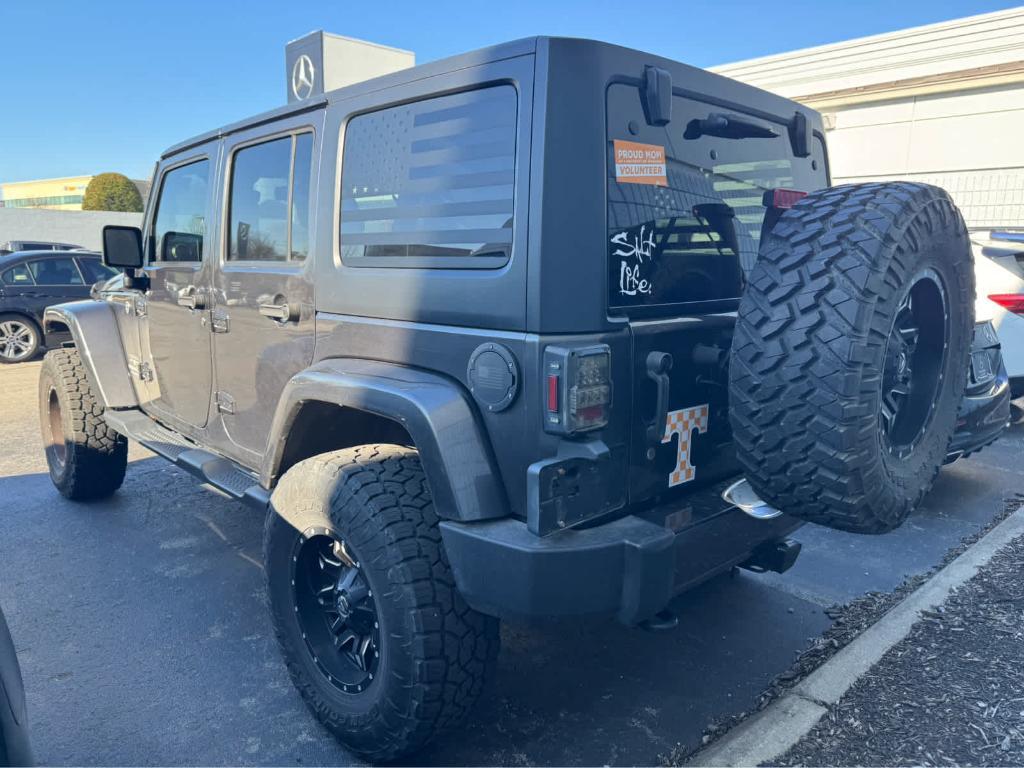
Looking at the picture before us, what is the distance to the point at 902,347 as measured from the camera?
222 centimetres

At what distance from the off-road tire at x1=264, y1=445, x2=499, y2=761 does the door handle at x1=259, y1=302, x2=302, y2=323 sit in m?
0.66

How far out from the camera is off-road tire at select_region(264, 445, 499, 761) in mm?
2053

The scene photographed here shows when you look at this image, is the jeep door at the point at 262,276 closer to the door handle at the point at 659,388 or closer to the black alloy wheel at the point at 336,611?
the black alloy wheel at the point at 336,611

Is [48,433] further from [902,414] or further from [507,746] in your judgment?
[902,414]

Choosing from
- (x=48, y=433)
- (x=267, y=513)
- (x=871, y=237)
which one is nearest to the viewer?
(x=871, y=237)

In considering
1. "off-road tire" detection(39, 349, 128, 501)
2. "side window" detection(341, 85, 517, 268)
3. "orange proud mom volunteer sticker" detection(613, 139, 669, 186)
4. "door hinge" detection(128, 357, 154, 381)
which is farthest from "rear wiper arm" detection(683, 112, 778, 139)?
"off-road tire" detection(39, 349, 128, 501)

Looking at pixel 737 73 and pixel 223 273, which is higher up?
pixel 737 73

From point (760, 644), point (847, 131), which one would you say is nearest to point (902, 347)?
point (760, 644)

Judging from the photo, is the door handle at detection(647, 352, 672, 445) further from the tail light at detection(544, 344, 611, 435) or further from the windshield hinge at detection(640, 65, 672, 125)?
the windshield hinge at detection(640, 65, 672, 125)

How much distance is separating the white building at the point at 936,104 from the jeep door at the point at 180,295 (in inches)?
420

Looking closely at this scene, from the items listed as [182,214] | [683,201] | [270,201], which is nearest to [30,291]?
[182,214]

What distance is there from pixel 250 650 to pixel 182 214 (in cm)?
220

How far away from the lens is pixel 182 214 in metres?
3.74

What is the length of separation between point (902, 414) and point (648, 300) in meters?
0.96
